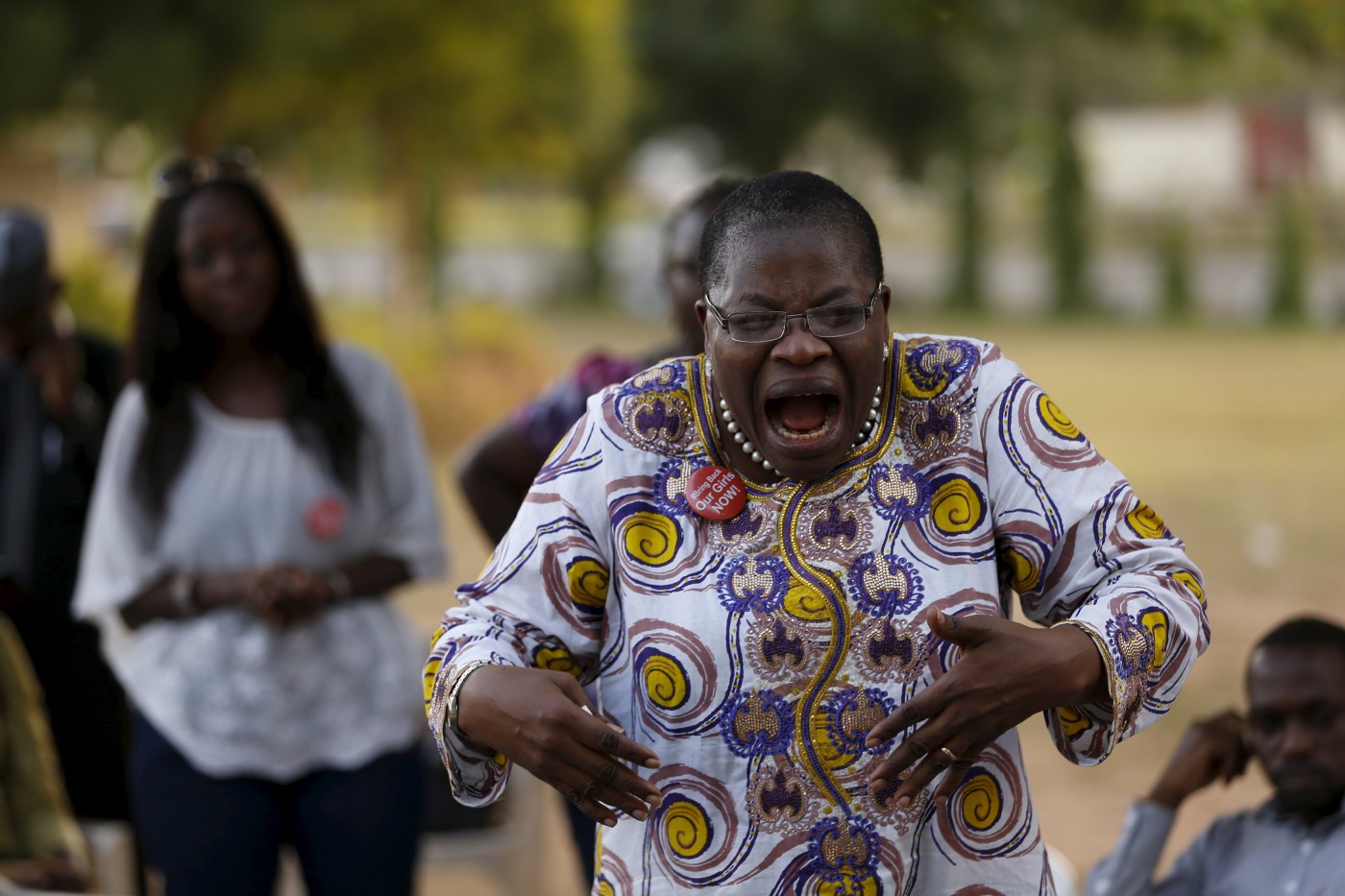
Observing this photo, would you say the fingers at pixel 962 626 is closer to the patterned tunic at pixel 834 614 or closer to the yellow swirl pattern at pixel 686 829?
the patterned tunic at pixel 834 614

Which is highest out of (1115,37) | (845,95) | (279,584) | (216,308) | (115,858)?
(845,95)

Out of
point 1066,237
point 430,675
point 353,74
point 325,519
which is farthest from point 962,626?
point 1066,237

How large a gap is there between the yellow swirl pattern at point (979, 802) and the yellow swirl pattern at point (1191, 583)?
0.31m

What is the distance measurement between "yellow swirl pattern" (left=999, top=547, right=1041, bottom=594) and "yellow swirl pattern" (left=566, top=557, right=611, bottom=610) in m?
0.46

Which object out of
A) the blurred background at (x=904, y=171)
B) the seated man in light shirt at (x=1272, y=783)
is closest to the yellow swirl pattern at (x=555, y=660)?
the seated man in light shirt at (x=1272, y=783)

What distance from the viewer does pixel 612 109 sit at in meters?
21.3

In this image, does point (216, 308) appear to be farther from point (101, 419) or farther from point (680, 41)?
point (680, 41)

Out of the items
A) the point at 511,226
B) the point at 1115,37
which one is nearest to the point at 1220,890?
the point at 1115,37

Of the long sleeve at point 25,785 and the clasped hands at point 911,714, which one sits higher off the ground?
the clasped hands at point 911,714

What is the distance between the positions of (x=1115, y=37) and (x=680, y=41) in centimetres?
2418

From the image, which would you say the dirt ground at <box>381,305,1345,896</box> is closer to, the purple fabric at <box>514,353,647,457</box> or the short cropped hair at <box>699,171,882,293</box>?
the purple fabric at <box>514,353,647,457</box>

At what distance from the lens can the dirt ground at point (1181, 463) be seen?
6906mm

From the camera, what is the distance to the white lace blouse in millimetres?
3318

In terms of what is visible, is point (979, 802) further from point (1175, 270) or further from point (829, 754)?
point (1175, 270)
